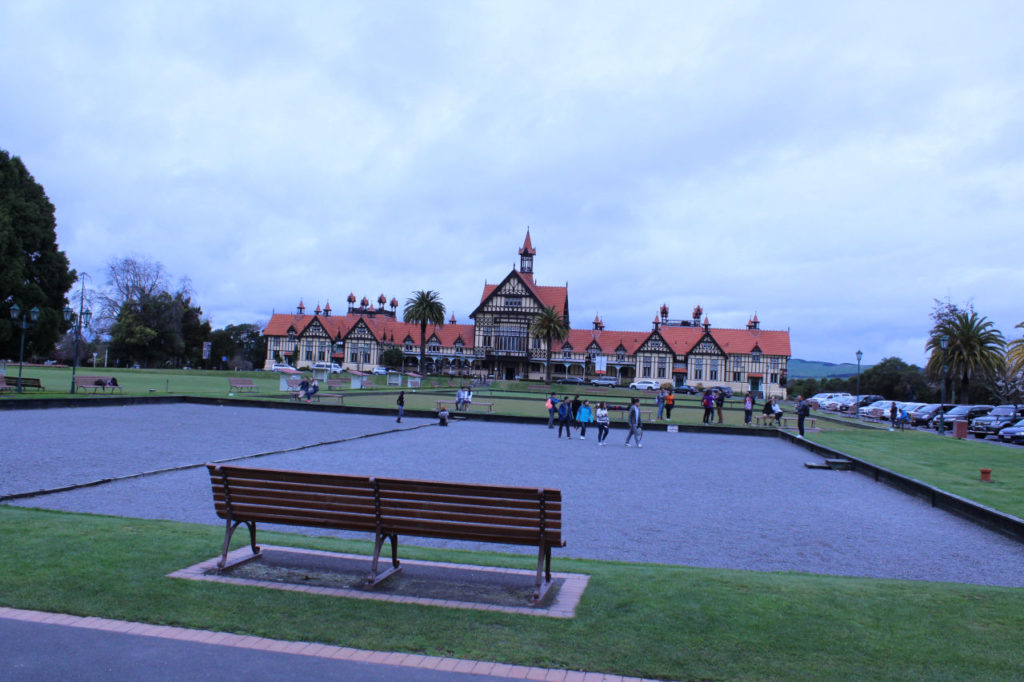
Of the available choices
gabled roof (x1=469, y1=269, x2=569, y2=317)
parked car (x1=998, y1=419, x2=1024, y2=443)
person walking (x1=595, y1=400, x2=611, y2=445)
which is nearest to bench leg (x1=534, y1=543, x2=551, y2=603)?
person walking (x1=595, y1=400, x2=611, y2=445)

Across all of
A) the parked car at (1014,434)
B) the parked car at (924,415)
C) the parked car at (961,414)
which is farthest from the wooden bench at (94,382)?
the parked car at (924,415)

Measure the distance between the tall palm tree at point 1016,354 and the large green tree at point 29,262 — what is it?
201 ft

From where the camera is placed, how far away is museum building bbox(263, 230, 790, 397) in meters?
95.1

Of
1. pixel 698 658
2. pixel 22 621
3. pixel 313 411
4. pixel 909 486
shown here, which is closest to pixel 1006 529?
pixel 909 486

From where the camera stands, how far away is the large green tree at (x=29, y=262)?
34.1 meters

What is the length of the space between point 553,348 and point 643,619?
95645 millimetres

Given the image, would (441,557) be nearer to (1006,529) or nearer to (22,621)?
(22,621)

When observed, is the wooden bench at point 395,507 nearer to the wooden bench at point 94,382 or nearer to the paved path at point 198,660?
the paved path at point 198,660

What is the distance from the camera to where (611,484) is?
14.2 m

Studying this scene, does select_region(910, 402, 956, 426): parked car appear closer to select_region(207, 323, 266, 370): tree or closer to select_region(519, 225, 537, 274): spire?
select_region(519, 225, 537, 274): spire

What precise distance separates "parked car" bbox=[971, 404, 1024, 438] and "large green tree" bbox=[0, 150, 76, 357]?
48970mm

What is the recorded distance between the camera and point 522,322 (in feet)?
Result: 314

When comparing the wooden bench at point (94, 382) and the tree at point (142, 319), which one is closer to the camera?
the wooden bench at point (94, 382)

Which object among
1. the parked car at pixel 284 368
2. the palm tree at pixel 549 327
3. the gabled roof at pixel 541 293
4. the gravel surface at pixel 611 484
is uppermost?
the gabled roof at pixel 541 293
